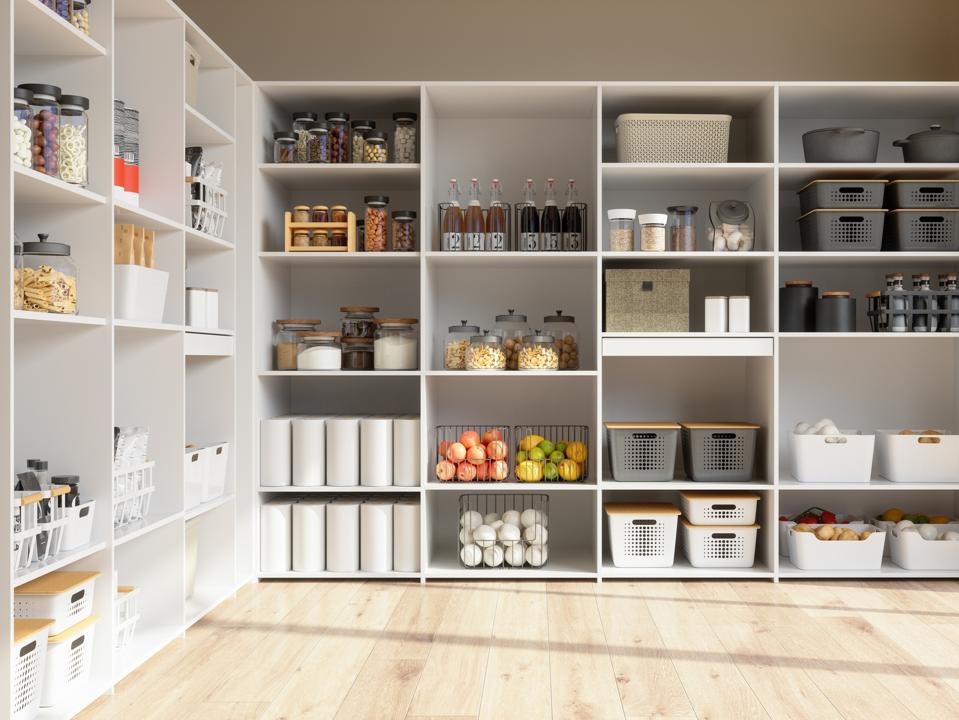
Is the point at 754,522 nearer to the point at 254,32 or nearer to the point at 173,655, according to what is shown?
the point at 173,655

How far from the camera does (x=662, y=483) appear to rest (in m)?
4.08

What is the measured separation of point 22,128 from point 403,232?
6.42 feet

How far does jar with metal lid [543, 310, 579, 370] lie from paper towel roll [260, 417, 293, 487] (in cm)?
124

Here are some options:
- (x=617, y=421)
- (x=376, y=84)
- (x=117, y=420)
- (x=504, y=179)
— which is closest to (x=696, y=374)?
(x=617, y=421)

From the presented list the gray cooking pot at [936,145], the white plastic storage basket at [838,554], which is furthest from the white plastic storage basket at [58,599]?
the gray cooking pot at [936,145]

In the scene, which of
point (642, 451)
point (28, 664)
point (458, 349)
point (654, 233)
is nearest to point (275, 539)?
point (458, 349)

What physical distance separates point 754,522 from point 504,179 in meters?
2.00

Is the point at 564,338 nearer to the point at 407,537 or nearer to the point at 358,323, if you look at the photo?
the point at 358,323

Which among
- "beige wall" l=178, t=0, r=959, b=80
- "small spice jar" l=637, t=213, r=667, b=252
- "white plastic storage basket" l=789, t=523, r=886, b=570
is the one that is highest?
"beige wall" l=178, t=0, r=959, b=80

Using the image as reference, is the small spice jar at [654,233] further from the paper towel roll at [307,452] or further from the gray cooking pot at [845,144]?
the paper towel roll at [307,452]

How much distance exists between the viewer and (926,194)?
4.10 metres

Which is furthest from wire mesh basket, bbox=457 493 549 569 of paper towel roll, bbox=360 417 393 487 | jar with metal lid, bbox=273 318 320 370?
jar with metal lid, bbox=273 318 320 370

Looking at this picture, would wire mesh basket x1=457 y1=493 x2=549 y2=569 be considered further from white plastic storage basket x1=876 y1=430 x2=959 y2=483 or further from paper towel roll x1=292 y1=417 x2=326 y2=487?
white plastic storage basket x1=876 y1=430 x2=959 y2=483

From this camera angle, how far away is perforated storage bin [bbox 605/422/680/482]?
4.11 metres
